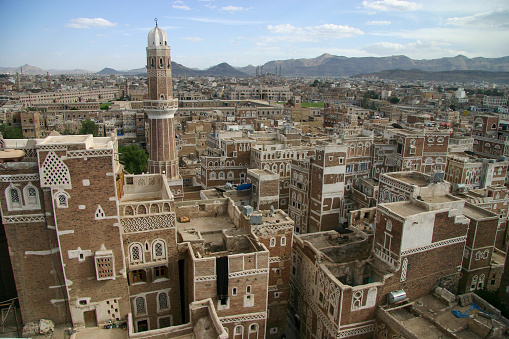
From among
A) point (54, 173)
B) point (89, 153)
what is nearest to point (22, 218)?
point (54, 173)

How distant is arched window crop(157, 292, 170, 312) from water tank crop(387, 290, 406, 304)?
53.1 feet

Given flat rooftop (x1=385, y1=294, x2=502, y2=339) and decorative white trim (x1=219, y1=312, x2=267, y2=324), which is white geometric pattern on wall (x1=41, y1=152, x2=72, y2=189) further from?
flat rooftop (x1=385, y1=294, x2=502, y2=339)

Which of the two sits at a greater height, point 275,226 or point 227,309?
point 275,226

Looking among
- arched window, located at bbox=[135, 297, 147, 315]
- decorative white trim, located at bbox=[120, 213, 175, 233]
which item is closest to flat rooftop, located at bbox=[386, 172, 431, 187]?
decorative white trim, located at bbox=[120, 213, 175, 233]

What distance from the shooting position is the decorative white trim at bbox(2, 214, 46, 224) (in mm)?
21703

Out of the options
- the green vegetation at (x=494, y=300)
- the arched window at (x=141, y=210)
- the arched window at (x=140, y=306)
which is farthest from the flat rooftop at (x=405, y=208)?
the arched window at (x=140, y=306)

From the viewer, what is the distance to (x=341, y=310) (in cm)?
2508

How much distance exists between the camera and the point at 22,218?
21859 mm

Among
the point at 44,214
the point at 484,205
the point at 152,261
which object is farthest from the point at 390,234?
the point at 44,214

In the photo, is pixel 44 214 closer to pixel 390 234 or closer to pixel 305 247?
pixel 305 247

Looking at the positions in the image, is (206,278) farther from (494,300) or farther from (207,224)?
(494,300)

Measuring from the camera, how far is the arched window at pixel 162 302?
2717 cm

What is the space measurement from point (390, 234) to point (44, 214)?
2329 centimetres

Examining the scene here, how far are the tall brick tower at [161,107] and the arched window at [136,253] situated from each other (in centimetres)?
2704
